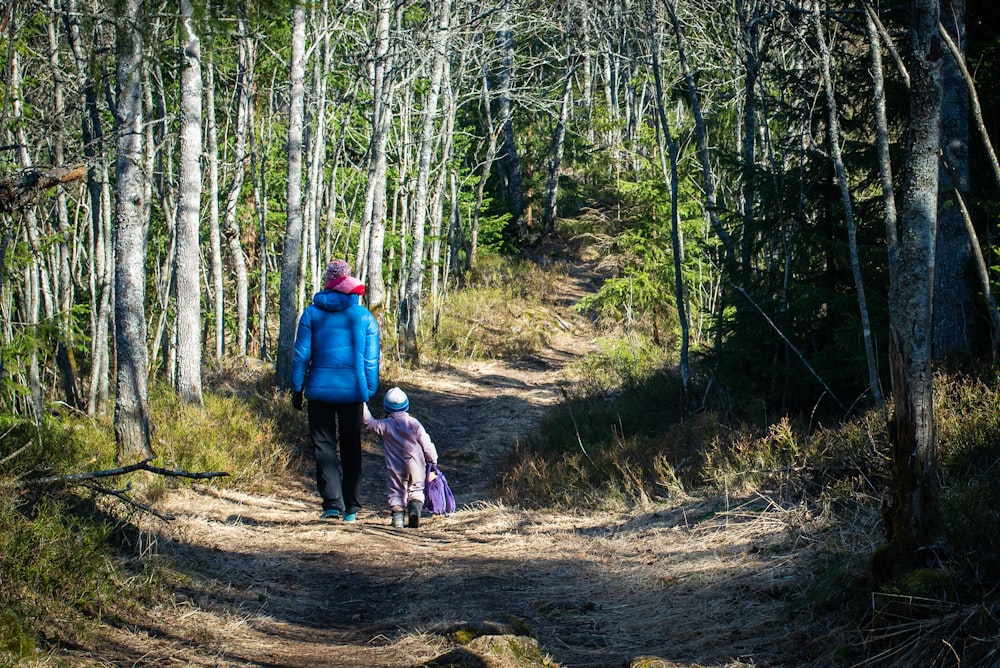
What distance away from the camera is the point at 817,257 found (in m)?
8.77

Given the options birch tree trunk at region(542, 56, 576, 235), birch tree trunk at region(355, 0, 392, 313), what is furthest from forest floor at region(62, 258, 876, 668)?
birch tree trunk at region(542, 56, 576, 235)

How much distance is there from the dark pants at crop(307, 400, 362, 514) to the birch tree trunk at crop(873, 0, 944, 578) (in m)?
4.52

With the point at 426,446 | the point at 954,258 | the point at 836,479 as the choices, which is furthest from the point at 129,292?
the point at 954,258

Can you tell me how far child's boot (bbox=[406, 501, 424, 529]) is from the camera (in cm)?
720

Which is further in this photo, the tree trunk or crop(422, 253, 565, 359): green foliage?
crop(422, 253, 565, 359): green foliage

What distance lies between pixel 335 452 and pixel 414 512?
835 millimetres

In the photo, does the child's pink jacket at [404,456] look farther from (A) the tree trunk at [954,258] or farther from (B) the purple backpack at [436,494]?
(A) the tree trunk at [954,258]

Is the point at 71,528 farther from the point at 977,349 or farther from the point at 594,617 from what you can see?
the point at 977,349

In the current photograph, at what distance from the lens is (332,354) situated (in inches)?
278

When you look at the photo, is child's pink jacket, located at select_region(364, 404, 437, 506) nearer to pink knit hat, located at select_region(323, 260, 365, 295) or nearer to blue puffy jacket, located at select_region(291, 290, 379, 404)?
blue puffy jacket, located at select_region(291, 290, 379, 404)

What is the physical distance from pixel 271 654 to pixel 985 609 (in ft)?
9.83

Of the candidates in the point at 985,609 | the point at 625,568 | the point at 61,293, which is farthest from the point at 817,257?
the point at 61,293

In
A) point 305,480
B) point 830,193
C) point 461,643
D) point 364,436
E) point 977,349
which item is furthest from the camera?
point 364,436

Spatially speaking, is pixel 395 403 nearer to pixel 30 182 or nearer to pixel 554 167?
pixel 30 182
